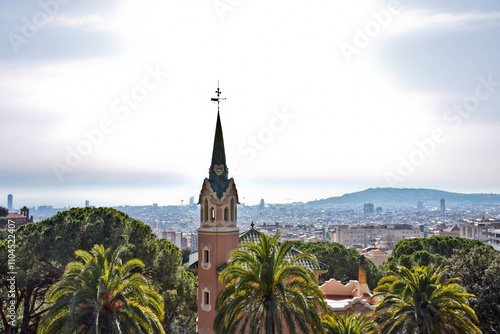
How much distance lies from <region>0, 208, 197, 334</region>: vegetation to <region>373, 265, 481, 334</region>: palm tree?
16560mm

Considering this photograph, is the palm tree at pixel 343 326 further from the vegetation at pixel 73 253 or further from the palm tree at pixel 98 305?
the vegetation at pixel 73 253

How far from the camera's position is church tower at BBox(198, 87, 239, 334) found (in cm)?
2578

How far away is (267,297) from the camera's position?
17.9 m

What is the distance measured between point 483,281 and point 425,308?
11.7 metres

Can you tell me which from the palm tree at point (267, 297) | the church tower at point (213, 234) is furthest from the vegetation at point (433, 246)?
the palm tree at point (267, 297)

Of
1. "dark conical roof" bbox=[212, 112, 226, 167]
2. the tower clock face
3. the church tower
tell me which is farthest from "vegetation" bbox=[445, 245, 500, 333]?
"dark conical roof" bbox=[212, 112, 226, 167]

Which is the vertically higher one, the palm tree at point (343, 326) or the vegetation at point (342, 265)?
the palm tree at point (343, 326)

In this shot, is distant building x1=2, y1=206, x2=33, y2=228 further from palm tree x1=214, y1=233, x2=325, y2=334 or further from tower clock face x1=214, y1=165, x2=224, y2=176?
palm tree x1=214, y1=233, x2=325, y2=334

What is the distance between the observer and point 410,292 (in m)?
19.7

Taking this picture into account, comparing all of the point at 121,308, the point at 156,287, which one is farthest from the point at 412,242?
the point at 121,308

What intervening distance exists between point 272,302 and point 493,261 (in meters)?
17.7

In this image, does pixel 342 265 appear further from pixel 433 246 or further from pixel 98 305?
pixel 98 305

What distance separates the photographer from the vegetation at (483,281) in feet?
92.1

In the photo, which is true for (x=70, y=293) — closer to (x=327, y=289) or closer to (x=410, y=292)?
(x=410, y=292)
